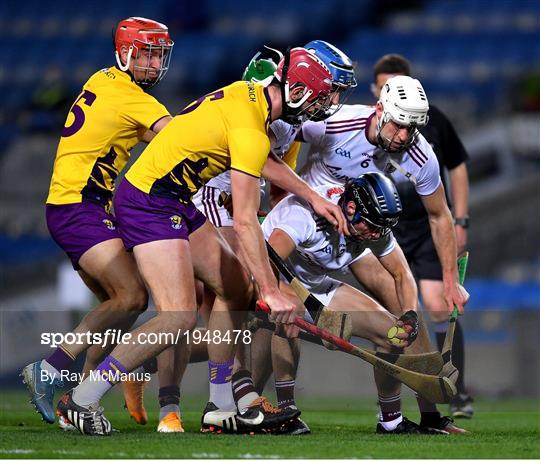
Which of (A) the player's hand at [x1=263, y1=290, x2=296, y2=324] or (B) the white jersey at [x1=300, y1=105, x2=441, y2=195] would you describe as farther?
(B) the white jersey at [x1=300, y1=105, x2=441, y2=195]

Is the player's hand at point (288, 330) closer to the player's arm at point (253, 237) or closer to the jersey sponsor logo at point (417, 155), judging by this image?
the player's arm at point (253, 237)

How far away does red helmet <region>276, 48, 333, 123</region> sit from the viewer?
605 cm

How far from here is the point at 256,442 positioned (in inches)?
223

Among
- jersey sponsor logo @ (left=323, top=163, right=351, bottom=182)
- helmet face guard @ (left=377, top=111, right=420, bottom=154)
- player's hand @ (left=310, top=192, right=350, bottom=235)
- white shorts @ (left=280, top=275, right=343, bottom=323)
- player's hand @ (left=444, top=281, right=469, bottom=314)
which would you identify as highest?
helmet face guard @ (left=377, top=111, right=420, bottom=154)

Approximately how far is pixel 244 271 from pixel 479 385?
4994 millimetres

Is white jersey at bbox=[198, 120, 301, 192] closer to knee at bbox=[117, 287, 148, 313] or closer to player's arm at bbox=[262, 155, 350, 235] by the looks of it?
player's arm at bbox=[262, 155, 350, 235]

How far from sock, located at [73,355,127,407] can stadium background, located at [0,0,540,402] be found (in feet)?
9.49

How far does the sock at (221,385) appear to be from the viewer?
6176mm

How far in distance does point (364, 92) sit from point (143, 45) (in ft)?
26.3

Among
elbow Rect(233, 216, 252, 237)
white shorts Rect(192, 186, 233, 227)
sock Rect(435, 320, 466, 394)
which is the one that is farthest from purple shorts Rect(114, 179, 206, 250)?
sock Rect(435, 320, 466, 394)

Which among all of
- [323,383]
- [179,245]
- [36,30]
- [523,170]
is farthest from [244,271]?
[36,30]

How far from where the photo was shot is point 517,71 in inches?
591

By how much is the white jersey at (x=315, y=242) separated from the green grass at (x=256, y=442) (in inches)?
31.2

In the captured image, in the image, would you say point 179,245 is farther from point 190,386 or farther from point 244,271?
point 190,386
